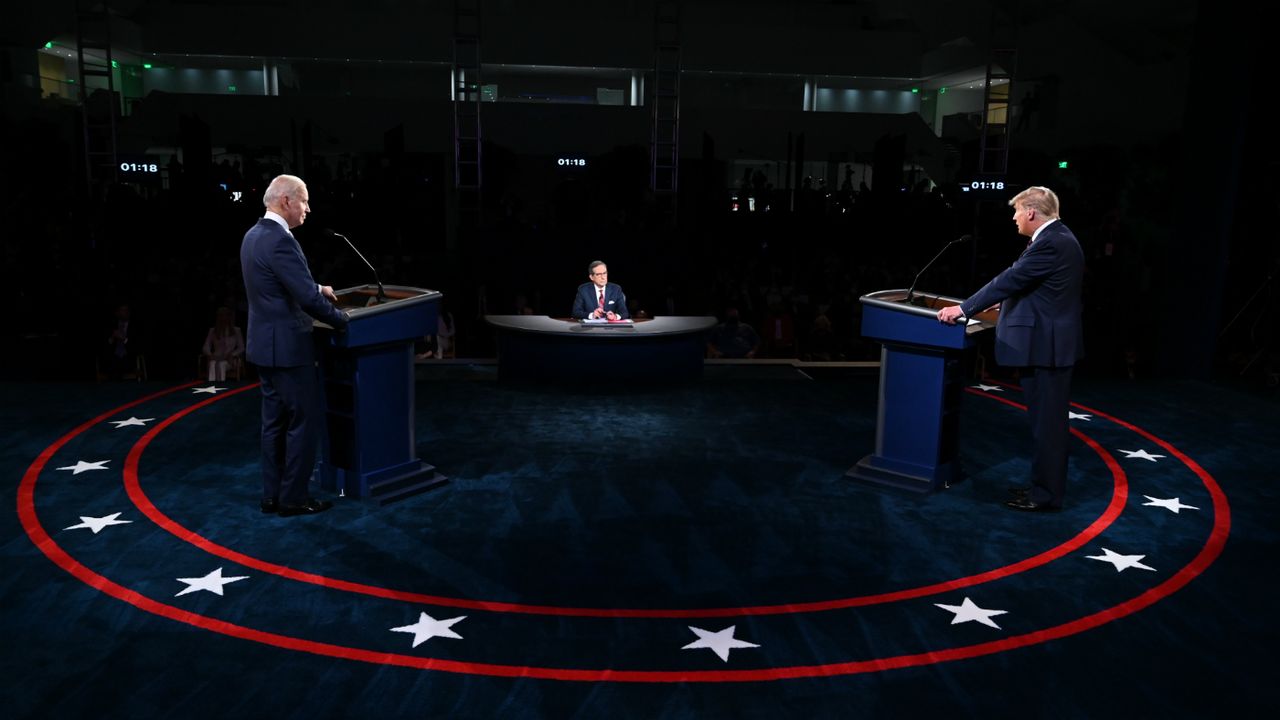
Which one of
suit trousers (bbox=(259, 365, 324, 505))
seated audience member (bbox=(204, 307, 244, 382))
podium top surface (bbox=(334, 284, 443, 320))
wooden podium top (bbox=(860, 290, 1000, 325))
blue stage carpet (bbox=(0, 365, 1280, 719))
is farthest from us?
seated audience member (bbox=(204, 307, 244, 382))

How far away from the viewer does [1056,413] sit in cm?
430

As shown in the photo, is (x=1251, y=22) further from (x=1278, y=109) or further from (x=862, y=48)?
(x=862, y=48)

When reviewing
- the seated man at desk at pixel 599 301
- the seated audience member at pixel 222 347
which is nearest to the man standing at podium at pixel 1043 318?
the seated man at desk at pixel 599 301

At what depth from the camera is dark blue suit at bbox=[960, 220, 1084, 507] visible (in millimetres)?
4156

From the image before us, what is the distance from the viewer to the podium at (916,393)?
14.9 feet

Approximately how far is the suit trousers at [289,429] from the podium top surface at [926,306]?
2.78 meters

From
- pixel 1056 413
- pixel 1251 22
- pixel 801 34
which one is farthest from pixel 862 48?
pixel 1056 413

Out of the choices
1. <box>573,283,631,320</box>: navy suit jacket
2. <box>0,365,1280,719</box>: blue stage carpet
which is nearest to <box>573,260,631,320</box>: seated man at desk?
<box>573,283,631,320</box>: navy suit jacket

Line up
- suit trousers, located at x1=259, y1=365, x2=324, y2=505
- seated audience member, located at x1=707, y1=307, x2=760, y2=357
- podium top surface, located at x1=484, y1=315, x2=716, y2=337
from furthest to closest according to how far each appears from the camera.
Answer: seated audience member, located at x1=707, y1=307, x2=760, y2=357
podium top surface, located at x1=484, y1=315, x2=716, y2=337
suit trousers, located at x1=259, y1=365, x2=324, y2=505

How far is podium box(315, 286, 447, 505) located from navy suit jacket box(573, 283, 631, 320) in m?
2.88

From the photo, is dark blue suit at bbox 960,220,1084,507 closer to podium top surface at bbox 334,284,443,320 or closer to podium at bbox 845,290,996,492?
podium at bbox 845,290,996,492

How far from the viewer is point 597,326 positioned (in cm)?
729

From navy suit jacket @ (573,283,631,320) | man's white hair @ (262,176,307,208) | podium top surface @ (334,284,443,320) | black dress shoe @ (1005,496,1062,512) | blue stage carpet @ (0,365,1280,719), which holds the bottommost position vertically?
blue stage carpet @ (0,365,1280,719)

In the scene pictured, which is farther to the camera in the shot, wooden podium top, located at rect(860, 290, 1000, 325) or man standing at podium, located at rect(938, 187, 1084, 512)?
wooden podium top, located at rect(860, 290, 1000, 325)
